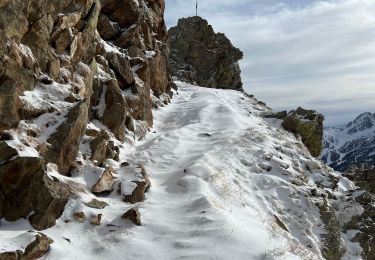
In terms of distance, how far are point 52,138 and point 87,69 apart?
7178 millimetres

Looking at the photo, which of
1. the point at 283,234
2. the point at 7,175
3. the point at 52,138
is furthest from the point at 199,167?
the point at 7,175

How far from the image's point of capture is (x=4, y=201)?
15133mm

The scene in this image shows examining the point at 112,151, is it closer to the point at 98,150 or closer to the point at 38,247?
the point at 98,150

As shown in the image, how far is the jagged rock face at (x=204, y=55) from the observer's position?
7081 centimetres

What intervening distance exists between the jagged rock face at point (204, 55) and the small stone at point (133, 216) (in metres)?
53.8

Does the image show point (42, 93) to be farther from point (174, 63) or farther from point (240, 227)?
point (174, 63)

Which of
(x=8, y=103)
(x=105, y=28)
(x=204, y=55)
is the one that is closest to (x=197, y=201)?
(x=8, y=103)

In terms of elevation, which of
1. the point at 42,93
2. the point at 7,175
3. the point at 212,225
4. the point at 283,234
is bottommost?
the point at 283,234

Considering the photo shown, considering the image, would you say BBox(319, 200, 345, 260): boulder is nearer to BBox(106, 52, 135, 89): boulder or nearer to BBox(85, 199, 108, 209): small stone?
BBox(85, 199, 108, 209): small stone

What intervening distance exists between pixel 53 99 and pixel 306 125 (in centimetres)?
2323

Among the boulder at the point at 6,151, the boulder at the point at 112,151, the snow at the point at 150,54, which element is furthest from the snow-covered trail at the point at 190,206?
the snow at the point at 150,54

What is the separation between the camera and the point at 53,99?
19.9m

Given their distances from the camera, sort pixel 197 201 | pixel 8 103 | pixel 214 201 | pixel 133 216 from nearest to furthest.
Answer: pixel 133 216 < pixel 8 103 < pixel 197 201 < pixel 214 201

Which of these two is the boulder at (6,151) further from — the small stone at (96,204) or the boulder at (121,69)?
the boulder at (121,69)
